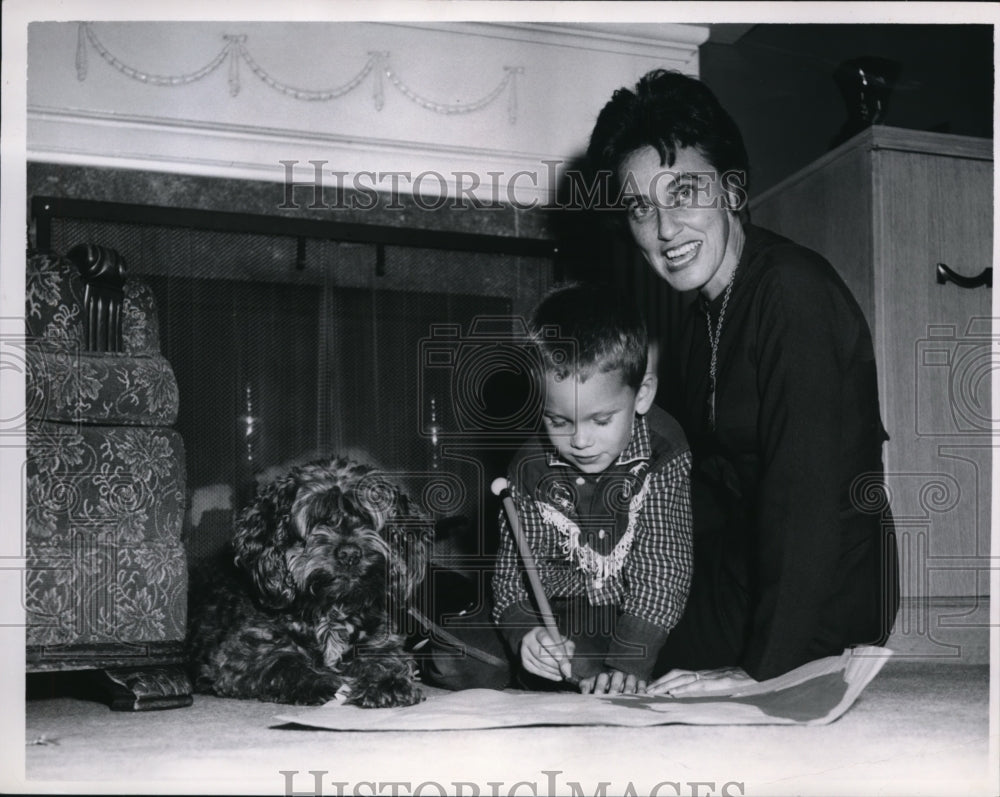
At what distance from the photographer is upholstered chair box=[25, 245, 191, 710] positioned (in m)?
1.52

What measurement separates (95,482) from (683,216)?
1.06 m

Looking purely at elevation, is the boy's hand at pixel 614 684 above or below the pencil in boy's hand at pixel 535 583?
below

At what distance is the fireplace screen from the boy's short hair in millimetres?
482

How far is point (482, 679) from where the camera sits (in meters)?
1.67

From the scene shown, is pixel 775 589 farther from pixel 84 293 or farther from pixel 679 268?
pixel 84 293

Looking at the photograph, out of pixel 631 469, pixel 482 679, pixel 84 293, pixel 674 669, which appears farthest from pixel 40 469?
pixel 674 669

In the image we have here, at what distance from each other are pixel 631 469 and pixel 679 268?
37 centimetres

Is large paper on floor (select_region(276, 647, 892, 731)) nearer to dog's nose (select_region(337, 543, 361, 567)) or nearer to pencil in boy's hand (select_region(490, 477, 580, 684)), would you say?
pencil in boy's hand (select_region(490, 477, 580, 684))

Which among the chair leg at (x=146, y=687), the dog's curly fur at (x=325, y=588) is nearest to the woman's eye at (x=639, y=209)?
the dog's curly fur at (x=325, y=588)

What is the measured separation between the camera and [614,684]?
1535 mm

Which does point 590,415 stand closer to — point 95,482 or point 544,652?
point 544,652

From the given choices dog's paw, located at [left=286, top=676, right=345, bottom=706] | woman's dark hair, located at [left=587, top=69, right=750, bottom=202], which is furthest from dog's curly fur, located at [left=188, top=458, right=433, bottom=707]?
woman's dark hair, located at [left=587, top=69, right=750, bottom=202]

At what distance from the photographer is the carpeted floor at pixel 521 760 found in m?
1.19

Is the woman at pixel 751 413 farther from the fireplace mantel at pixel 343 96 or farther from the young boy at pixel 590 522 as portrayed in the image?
the fireplace mantel at pixel 343 96
